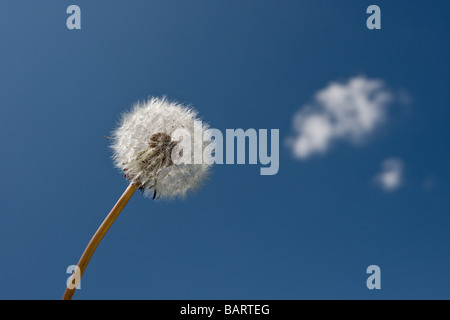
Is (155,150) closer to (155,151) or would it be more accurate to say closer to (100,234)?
(155,151)

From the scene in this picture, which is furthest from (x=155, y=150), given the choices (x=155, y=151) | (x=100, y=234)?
(x=100, y=234)

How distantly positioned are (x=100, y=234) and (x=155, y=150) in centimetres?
155

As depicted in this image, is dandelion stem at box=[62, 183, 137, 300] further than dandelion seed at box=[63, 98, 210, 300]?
No

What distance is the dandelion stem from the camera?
168 inches

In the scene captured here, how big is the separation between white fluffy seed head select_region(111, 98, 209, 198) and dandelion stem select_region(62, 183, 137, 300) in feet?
1.31

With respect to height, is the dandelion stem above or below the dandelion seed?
below

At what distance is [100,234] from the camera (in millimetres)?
4449

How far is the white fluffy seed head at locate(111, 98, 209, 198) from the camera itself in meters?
5.36

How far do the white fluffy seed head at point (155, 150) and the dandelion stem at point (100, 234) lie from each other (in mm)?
399

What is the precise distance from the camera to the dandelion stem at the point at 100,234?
4.26 metres

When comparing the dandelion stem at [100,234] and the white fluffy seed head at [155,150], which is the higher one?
the white fluffy seed head at [155,150]
